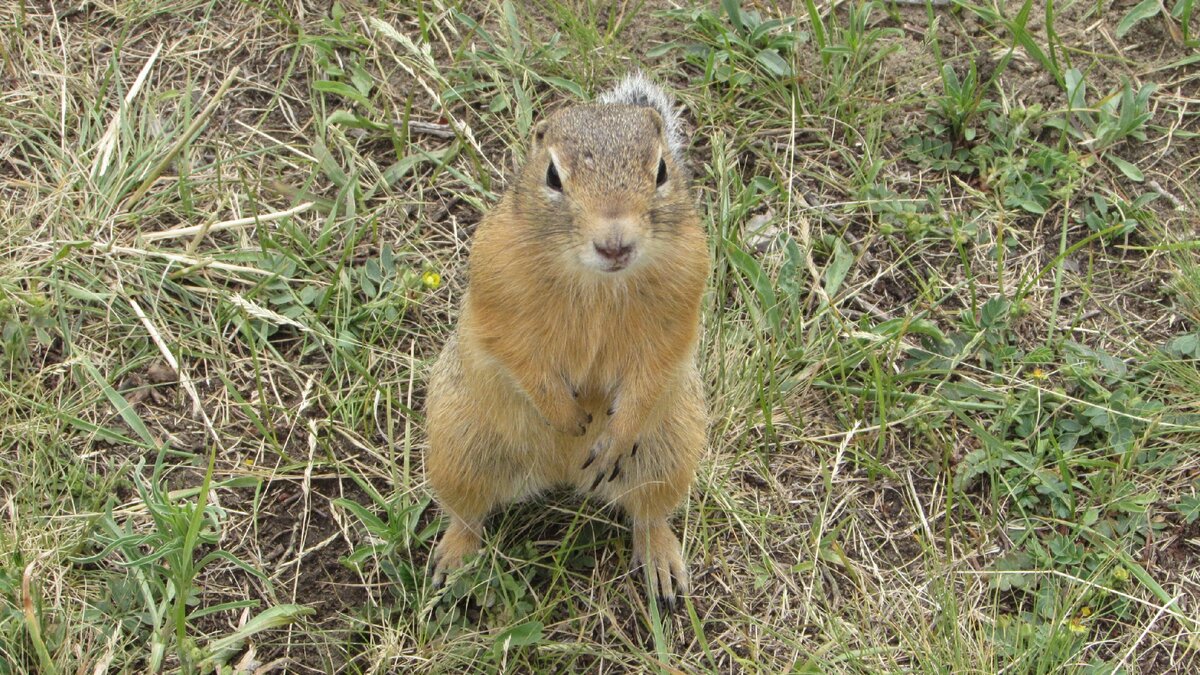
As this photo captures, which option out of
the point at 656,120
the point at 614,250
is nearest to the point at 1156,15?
the point at 656,120

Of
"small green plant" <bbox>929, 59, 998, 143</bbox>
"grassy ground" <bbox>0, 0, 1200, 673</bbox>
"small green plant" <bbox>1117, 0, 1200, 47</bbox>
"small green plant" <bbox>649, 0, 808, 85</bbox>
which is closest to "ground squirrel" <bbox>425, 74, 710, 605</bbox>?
"grassy ground" <bbox>0, 0, 1200, 673</bbox>

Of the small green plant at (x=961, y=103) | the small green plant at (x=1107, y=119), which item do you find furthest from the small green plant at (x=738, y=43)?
the small green plant at (x=1107, y=119)

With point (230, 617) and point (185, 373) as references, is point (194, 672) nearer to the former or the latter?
point (230, 617)

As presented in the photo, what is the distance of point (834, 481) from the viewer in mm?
4633

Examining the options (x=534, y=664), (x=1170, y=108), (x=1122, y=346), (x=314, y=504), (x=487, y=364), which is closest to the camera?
(x=487, y=364)

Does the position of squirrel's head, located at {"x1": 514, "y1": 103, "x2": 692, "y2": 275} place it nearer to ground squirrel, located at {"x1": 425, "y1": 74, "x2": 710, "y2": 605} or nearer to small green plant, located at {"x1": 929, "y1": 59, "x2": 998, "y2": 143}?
ground squirrel, located at {"x1": 425, "y1": 74, "x2": 710, "y2": 605}

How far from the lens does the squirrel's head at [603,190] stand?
328 centimetres

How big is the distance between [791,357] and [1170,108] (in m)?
2.07

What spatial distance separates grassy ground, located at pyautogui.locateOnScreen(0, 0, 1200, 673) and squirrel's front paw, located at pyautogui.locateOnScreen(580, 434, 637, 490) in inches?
14.1

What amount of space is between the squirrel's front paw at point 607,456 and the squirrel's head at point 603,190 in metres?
0.64

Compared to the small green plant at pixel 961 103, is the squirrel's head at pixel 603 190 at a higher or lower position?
higher

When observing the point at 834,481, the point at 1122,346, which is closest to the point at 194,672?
the point at 834,481

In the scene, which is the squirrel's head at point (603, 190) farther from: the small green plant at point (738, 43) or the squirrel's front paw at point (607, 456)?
the small green plant at point (738, 43)

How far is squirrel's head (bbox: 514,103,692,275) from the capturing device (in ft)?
10.8
